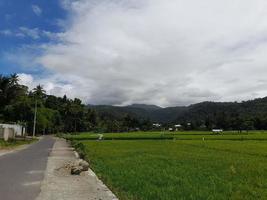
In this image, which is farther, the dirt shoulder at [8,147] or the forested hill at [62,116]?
the forested hill at [62,116]

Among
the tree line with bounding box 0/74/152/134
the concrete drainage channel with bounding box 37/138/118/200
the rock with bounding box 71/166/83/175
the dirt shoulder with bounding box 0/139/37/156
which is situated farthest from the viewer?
the tree line with bounding box 0/74/152/134

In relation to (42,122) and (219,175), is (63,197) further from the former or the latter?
(42,122)

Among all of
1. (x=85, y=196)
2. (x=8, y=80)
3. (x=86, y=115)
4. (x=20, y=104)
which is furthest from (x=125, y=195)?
(x=86, y=115)

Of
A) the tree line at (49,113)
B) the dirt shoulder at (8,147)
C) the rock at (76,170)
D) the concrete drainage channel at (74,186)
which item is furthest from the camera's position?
the tree line at (49,113)

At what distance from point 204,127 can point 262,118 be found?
27.0 metres

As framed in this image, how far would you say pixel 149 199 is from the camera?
10828mm

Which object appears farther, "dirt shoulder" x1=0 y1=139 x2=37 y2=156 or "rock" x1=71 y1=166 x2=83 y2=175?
"dirt shoulder" x1=0 y1=139 x2=37 y2=156

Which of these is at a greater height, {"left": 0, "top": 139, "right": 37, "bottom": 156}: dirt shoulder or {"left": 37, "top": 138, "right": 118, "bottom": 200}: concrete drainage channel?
{"left": 0, "top": 139, "right": 37, "bottom": 156}: dirt shoulder

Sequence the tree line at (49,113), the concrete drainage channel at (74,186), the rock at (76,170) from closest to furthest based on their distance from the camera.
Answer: the concrete drainage channel at (74,186), the rock at (76,170), the tree line at (49,113)

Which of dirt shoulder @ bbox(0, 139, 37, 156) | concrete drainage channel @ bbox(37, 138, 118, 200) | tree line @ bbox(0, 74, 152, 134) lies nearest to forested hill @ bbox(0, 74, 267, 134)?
tree line @ bbox(0, 74, 152, 134)

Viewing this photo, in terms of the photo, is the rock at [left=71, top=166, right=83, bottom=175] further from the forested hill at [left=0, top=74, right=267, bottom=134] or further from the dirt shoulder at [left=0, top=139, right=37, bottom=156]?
the forested hill at [left=0, top=74, right=267, bottom=134]

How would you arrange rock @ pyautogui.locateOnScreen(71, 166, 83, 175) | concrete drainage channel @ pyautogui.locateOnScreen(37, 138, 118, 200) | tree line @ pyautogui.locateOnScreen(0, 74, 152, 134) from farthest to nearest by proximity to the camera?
1. tree line @ pyautogui.locateOnScreen(0, 74, 152, 134)
2. rock @ pyautogui.locateOnScreen(71, 166, 83, 175)
3. concrete drainage channel @ pyautogui.locateOnScreen(37, 138, 118, 200)

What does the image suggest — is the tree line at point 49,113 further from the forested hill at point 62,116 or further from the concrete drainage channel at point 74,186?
the concrete drainage channel at point 74,186

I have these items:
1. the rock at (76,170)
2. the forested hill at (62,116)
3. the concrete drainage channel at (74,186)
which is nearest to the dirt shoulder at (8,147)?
the concrete drainage channel at (74,186)
